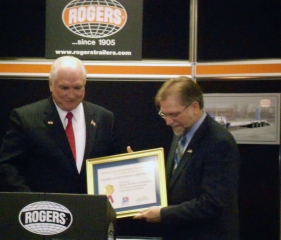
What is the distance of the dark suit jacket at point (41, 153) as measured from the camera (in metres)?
2.67

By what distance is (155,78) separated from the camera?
352cm

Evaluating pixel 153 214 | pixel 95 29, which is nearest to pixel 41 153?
pixel 153 214

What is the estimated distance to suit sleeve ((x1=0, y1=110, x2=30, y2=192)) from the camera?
260 cm

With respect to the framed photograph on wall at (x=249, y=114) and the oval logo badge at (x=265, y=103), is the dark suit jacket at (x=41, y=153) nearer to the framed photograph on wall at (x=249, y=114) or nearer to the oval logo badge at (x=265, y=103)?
the framed photograph on wall at (x=249, y=114)

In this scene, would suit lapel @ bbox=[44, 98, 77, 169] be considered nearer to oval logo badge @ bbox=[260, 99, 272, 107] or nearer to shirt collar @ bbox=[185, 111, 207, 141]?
shirt collar @ bbox=[185, 111, 207, 141]

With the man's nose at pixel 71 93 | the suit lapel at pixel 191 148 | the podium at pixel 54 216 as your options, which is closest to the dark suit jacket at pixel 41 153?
the man's nose at pixel 71 93

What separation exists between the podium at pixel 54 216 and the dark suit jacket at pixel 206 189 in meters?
0.71

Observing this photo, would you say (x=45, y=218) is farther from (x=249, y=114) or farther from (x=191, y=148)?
(x=249, y=114)

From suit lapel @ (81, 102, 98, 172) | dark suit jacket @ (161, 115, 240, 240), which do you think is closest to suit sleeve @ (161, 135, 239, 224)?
dark suit jacket @ (161, 115, 240, 240)

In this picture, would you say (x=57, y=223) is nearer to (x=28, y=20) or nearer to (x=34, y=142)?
(x=34, y=142)

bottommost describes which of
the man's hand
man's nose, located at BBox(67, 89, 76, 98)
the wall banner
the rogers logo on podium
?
the man's hand

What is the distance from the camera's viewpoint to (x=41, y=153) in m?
2.70

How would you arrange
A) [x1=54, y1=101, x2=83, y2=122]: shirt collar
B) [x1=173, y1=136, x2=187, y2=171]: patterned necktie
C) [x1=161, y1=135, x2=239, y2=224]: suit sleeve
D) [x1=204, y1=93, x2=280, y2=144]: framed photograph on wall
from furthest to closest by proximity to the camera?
[x1=204, y1=93, x2=280, y2=144]: framed photograph on wall → [x1=54, y1=101, x2=83, y2=122]: shirt collar → [x1=173, y1=136, x2=187, y2=171]: patterned necktie → [x1=161, y1=135, x2=239, y2=224]: suit sleeve

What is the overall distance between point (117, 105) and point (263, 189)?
1.21 m
